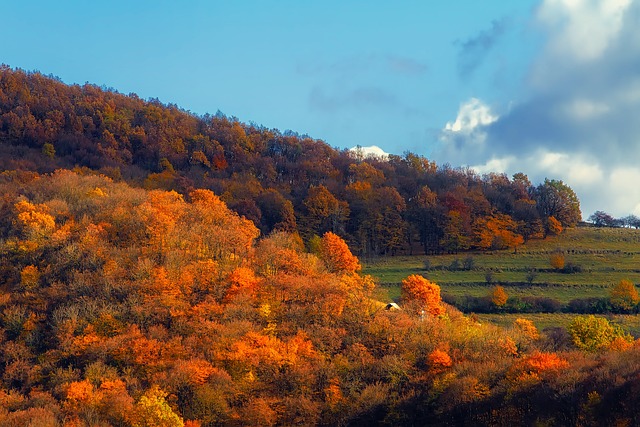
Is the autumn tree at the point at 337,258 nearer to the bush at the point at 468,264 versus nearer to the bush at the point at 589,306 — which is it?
the bush at the point at 468,264

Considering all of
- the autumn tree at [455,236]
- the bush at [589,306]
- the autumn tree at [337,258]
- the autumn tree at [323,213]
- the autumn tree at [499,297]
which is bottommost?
the bush at [589,306]

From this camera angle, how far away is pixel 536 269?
409 ft

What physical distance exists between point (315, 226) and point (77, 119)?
268ft

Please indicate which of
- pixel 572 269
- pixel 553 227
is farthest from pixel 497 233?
pixel 572 269

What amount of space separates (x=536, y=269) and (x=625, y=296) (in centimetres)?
2244

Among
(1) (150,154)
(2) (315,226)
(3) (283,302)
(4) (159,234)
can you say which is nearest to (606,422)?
(3) (283,302)

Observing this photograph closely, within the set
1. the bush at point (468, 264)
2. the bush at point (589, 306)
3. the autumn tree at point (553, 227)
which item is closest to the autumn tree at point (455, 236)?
the bush at point (468, 264)

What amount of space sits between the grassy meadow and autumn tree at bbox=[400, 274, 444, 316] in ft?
24.4

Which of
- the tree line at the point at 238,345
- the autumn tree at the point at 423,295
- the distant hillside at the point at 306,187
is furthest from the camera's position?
the distant hillside at the point at 306,187

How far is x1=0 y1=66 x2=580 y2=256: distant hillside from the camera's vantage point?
151125 mm

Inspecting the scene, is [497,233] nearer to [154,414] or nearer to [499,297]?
[499,297]

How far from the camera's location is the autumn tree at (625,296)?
10262cm

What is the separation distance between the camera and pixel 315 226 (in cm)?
15525

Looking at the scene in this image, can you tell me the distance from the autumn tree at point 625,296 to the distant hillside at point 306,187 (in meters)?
38.2
